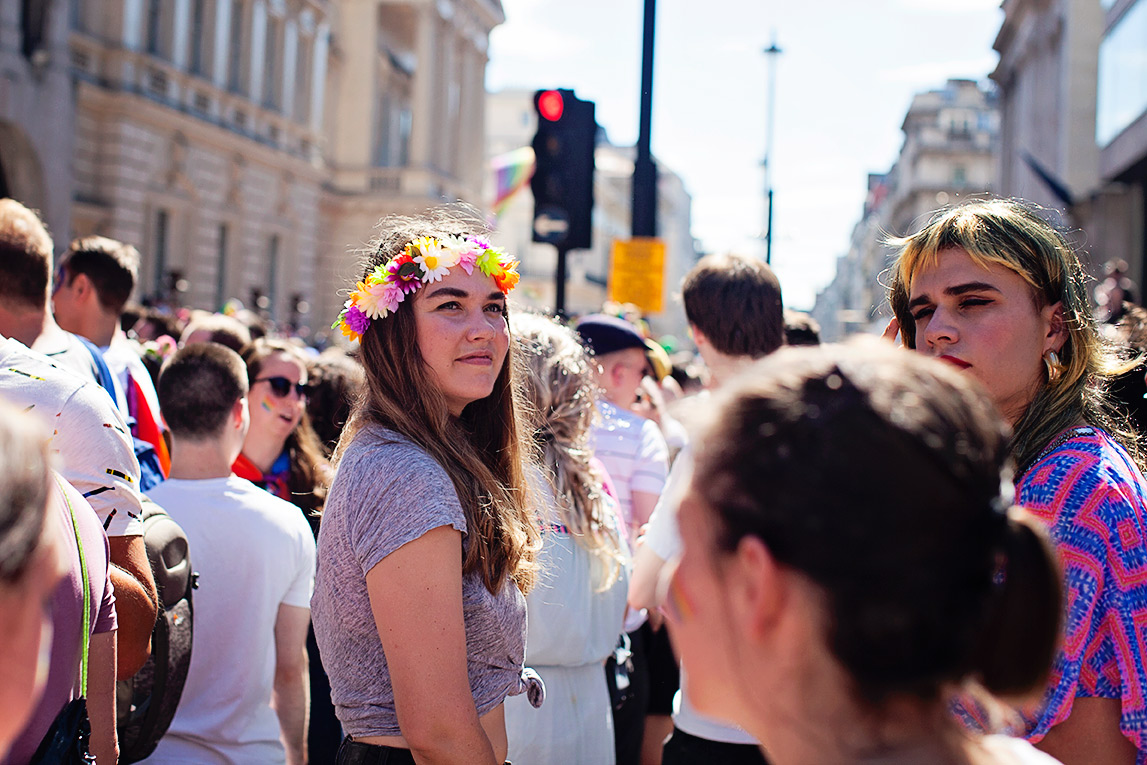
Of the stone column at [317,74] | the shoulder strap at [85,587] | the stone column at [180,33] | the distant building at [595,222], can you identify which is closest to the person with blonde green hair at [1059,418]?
the shoulder strap at [85,587]

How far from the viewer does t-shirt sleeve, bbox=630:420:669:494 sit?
430cm

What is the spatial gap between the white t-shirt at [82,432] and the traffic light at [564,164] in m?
4.74

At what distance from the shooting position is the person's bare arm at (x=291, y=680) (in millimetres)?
3580

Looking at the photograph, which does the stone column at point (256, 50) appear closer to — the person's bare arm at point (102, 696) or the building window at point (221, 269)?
the building window at point (221, 269)

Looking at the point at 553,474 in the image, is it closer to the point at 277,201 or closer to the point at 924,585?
the point at 924,585

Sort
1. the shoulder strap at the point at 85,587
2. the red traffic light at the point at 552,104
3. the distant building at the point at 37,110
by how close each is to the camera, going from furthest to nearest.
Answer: the distant building at the point at 37,110 → the red traffic light at the point at 552,104 → the shoulder strap at the point at 85,587

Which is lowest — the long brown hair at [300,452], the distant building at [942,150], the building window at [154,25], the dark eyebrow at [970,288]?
the long brown hair at [300,452]

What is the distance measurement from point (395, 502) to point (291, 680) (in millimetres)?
1685

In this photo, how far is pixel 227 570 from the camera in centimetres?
340

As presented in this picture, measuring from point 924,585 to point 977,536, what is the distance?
9 centimetres

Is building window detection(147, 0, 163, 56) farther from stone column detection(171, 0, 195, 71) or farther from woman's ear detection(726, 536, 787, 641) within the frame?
woman's ear detection(726, 536, 787, 641)

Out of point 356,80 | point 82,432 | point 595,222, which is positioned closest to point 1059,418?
→ point 82,432

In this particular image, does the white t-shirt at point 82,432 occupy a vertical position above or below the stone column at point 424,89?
below

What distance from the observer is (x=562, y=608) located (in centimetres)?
312
